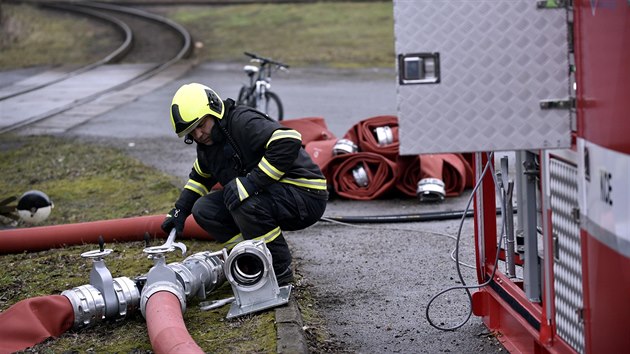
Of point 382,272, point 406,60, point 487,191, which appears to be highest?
point 406,60

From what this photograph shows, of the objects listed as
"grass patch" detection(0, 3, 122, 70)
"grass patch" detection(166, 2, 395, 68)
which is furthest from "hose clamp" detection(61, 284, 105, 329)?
"grass patch" detection(0, 3, 122, 70)

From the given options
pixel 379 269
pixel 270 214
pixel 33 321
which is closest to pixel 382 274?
pixel 379 269

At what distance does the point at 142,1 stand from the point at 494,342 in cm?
3160

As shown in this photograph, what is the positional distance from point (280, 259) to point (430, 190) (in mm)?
3125

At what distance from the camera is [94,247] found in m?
7.86

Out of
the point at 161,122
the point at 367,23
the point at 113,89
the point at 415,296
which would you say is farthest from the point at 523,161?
the point at 367,23

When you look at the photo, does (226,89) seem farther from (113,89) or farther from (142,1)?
(142,1)

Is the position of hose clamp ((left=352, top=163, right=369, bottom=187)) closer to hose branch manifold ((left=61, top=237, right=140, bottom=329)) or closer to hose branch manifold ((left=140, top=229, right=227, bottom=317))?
hose branch manifold ((left=140, top=229, right=227, bottom=317))

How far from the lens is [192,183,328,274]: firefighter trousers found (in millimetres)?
6297

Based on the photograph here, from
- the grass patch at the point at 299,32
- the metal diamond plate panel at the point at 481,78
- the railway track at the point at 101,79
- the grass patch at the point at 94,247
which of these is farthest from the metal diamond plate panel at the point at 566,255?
the grass patch at the point at 299,32

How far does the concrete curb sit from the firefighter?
56cm

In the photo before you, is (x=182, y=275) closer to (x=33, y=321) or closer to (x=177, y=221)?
(x=177, y=221)

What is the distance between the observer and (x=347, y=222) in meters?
8.78

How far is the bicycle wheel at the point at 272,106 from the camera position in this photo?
14.0 meters
